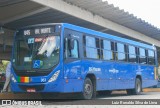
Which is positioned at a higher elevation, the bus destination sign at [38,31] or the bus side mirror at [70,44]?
the bus destination sign at [38,31]

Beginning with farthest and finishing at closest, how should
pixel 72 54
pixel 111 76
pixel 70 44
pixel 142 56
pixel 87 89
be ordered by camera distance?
pixel 142 56
pixel 111 76
pixel 87 89
pixel 72 54
pixel 70 44

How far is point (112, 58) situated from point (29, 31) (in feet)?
15.8

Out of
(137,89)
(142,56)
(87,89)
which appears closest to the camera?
(87,89)

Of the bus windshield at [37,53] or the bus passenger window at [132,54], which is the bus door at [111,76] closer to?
the bus passenger window at [132,54]

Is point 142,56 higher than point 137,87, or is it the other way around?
point 142,56

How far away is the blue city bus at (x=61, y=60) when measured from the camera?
13458mm

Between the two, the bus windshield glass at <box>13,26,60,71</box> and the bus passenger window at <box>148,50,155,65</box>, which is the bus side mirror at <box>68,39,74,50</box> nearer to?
the bus windshield glass at <box>13,26,60,71</box>

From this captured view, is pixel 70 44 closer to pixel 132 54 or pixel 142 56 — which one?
pixel 132 54

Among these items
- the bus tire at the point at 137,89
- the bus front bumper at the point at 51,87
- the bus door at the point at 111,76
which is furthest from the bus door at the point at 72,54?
the bus tire at the point at 137,89

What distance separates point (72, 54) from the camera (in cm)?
1415

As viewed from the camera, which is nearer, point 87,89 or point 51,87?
point 51,87

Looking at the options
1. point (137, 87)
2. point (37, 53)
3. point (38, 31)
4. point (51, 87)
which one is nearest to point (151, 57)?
point (137, 87)

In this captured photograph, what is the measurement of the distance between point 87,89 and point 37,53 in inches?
106

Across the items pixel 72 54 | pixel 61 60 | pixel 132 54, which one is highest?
pixel 132 54
